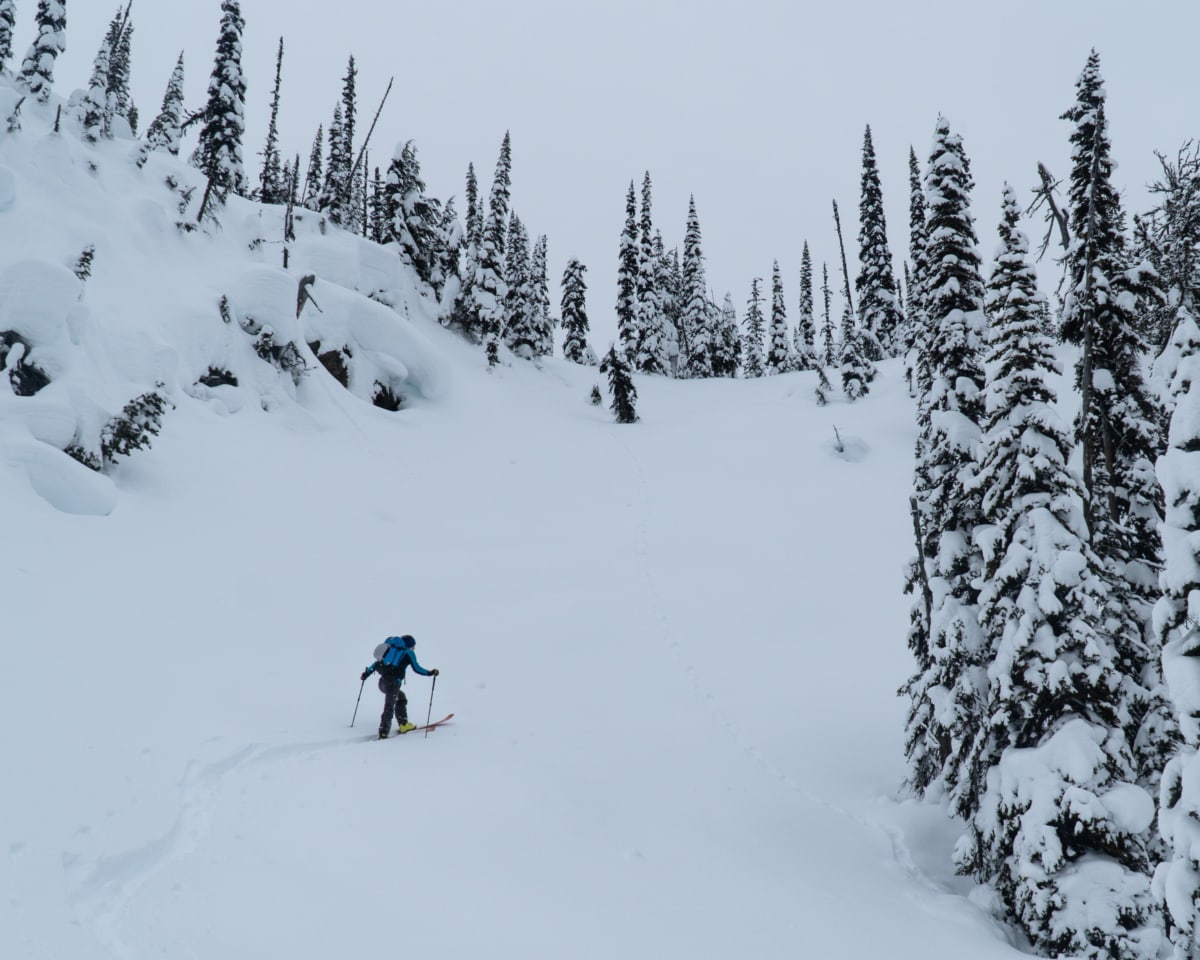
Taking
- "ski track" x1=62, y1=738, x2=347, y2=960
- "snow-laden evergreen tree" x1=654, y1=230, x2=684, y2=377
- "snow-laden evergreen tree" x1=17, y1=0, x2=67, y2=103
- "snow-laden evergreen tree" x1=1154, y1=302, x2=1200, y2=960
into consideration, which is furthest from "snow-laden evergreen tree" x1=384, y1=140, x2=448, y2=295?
"snow-laden evergreen tree" x1=1154, y1=302, x2=1200, y2=960

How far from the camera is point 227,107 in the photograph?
36188 mm

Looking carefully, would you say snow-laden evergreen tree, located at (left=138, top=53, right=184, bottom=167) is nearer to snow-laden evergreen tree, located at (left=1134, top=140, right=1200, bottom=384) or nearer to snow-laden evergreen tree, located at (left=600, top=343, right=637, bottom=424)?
snow-laden evergreen tree, located at (left=600, top=343, right=637, bottom=424)

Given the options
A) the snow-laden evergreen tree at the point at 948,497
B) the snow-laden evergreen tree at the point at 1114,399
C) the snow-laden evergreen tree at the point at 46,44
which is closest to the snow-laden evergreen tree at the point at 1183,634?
the snow-laden evergreen tree at the point at 948,497

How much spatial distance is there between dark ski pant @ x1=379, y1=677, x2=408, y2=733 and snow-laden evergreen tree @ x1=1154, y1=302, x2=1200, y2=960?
397 inches

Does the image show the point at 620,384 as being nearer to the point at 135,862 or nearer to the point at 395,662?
the point at 395,662

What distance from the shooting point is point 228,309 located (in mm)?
24406

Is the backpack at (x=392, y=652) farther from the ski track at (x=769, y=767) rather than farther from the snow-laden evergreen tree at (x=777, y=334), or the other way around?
the snow-laden evergreen tree at (x=777, y=334)

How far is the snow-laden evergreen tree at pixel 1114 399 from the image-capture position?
1202cm

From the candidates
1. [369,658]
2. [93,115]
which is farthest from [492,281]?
[369,658]

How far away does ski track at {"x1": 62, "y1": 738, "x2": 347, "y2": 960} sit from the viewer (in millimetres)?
5852

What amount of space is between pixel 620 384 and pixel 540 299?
18822mm

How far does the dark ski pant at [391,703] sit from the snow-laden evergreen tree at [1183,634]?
1008 cm

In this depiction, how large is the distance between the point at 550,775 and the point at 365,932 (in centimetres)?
463

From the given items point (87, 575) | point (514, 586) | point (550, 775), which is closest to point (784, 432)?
point (514, 586)
